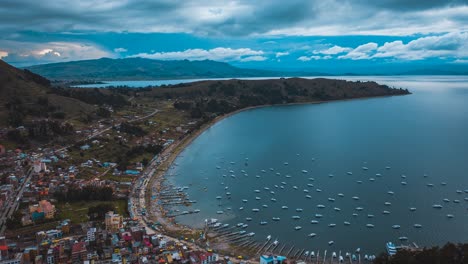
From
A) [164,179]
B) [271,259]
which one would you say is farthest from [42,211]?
[271,259]

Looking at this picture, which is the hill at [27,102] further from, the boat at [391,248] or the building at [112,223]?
the boat at [391,248]

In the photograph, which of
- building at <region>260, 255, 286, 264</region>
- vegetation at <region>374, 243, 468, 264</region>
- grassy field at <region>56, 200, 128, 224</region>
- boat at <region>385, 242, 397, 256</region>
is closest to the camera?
vegetation at <region>374, 243, 468, 264</region>

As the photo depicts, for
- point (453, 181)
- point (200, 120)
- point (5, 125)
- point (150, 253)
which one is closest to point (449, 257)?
point (150, 253)

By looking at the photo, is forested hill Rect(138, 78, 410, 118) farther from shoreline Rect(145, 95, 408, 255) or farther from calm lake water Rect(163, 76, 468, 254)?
calm lake water Rect(163, 76, 468, 254)

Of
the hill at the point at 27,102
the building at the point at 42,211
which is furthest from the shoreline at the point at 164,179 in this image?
the hill at the point at 27,102

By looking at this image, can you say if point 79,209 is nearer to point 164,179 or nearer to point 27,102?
point 164,179

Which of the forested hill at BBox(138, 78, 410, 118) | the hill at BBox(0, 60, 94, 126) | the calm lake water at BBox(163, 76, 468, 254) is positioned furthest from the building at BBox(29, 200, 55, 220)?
the forested hill at BBox(138, 78, 410, 118)
